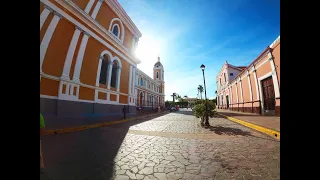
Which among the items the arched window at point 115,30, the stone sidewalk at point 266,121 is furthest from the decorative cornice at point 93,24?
the stone sidewalk at point 266,121

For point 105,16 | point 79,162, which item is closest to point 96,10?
point 105,16

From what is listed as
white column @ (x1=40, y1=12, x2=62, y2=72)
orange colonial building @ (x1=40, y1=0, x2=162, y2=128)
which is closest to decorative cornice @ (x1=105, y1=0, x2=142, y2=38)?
orange colonial building @ (x1=40, y1=0, x2=162, y2=128)

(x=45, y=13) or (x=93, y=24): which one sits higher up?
(x=93, y=24)

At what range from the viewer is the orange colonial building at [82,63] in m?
9.03

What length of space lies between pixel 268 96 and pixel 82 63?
16.5 meters

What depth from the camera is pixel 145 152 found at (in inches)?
168

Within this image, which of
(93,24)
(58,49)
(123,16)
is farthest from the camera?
(123,16)

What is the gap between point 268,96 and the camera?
14758 millimetres

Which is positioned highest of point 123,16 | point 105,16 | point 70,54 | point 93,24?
point 123,16

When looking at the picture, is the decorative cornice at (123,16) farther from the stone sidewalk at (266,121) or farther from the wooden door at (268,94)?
the wooden door at (268,94)

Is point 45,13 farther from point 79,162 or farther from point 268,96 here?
point 268,96

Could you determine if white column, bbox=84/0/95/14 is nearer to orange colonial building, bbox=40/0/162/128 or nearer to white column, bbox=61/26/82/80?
orange colonial building, bbox=40/0/162/128

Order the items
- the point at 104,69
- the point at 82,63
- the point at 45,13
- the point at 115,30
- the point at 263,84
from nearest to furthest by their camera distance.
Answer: the point at 45,13
the point at 82,63
the point at 104,69
the point at 263,84
the point at 115,30
